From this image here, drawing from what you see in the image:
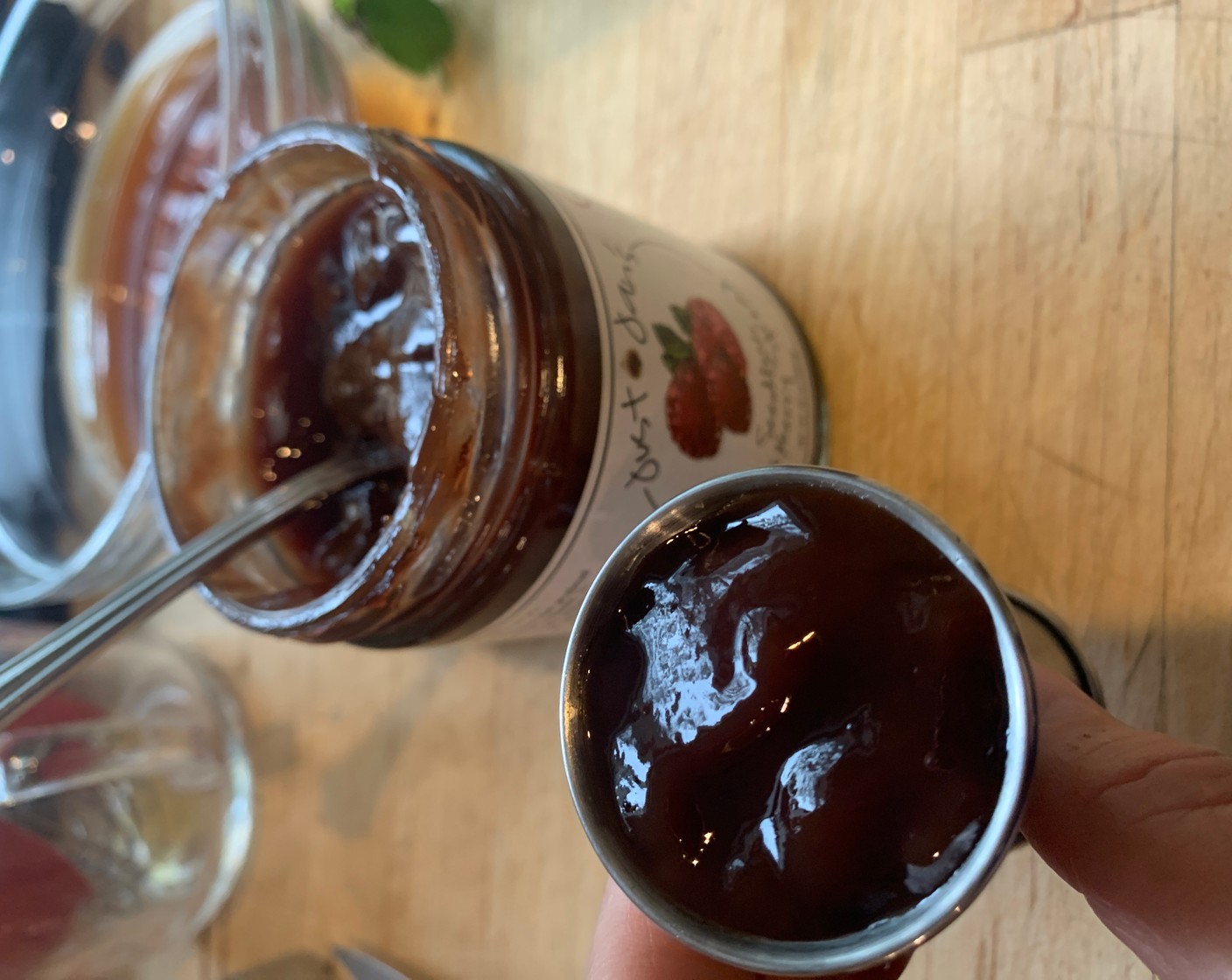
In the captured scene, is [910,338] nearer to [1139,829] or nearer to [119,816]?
[1139,829]

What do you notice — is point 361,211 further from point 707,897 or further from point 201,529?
point 707,897

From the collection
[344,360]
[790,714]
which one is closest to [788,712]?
[790,714]

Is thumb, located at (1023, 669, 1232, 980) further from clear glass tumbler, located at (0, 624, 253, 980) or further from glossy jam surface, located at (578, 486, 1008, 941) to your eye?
clear glass tumbler, located at (0, 624, 253, 980)

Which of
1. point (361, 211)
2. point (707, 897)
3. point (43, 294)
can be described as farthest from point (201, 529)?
point (43, 294)

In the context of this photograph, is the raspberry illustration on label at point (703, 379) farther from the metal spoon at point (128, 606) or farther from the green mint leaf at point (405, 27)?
the green mint leaf at point (405, 27)

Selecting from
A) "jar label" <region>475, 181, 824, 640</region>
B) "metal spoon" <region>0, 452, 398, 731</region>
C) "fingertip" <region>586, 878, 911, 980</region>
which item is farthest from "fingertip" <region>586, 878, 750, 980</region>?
"metal spoon" <region>0, 452, 398, 731</region>

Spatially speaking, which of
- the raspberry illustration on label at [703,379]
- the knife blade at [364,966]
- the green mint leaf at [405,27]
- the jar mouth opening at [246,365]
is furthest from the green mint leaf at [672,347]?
the knife blade at [364,966]

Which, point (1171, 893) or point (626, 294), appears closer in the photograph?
point (1171, 893)
